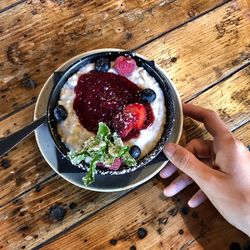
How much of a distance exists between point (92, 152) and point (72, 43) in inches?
19.9

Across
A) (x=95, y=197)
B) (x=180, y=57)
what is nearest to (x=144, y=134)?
(x=95, y=197)

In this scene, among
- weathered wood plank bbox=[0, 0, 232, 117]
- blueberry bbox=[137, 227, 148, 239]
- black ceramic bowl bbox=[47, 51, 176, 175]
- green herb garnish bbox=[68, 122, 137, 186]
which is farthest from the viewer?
weathered wood plank bbox=[0, 0, 232, 117]

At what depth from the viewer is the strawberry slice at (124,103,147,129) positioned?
1.23m

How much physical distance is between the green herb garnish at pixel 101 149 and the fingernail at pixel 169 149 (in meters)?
0.17

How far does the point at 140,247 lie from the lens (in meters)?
1.33

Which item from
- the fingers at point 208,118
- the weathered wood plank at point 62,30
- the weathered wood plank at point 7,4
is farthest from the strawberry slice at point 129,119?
the weathered wood plank at point 7,4

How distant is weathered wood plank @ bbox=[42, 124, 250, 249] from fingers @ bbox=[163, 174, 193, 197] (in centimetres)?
3

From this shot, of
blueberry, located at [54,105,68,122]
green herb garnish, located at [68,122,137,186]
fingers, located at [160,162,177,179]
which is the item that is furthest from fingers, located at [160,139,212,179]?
blueberry, located at [54,105,68,122]

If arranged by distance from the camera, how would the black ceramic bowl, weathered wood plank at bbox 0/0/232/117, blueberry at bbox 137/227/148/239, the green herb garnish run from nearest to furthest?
the green herb garnish, the black ceramic bowl, blueberry at bbox 137/227/148/239, weathered wood plank at bbox 0/0/232/117

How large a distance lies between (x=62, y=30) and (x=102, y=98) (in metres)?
0.37

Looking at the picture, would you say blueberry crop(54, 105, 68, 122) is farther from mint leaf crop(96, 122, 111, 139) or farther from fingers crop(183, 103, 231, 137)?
fingers crop(183, 103, 231, 137)

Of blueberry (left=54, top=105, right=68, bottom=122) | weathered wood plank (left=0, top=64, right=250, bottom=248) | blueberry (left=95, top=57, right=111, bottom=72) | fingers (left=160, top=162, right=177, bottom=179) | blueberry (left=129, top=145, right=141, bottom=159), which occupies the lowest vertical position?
fingers (left=160, top=162, right=177, bottom=179)

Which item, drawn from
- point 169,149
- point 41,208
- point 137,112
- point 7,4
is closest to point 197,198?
point 169,149

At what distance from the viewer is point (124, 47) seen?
1.51 metres
